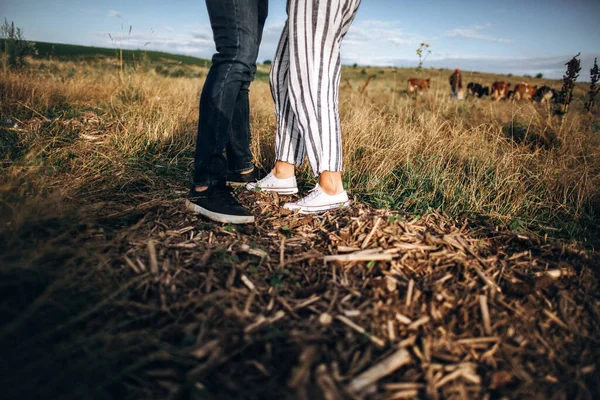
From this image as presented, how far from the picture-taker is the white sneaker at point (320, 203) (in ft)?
6.74

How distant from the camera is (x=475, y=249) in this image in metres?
1.72

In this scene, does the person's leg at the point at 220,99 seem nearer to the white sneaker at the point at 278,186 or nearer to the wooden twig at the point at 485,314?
the white sneaker at the point at 278,186

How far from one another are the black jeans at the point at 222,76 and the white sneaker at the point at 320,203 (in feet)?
1.79

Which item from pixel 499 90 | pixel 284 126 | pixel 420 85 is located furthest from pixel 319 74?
pixel 499 90

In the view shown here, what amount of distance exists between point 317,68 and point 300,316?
1.41 m

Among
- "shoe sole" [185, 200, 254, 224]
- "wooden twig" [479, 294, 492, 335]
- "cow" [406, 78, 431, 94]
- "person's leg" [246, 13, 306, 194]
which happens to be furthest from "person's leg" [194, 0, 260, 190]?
"cow" [406, 78, 431, 94]

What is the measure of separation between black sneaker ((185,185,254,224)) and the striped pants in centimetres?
57

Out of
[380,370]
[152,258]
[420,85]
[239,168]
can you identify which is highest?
[420,85]

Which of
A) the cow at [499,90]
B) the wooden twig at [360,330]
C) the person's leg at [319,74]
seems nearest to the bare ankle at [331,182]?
the person's leg at [319,74]

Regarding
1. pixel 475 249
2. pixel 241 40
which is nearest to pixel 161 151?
pixel 241 40

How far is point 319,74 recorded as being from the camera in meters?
1.92

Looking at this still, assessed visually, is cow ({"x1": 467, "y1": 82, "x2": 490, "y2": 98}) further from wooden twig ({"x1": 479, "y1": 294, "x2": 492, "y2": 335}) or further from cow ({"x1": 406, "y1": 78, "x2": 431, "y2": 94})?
wooden twig ({"x1": 479, "y1": 294, "x2": 492, "y2": 335})

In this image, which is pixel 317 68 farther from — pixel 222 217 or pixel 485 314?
pixel 485 314

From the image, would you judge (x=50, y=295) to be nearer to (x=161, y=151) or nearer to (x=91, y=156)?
(x=91, y=156)
